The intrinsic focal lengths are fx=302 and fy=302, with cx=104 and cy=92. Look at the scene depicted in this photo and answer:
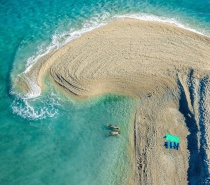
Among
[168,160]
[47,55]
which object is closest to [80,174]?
[168,160]

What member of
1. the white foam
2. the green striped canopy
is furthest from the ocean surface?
the green striped canopy

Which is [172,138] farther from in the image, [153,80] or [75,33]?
[75,33]

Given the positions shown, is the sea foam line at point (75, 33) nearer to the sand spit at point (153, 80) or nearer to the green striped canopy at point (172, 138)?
the sand spit at point (153, 80)

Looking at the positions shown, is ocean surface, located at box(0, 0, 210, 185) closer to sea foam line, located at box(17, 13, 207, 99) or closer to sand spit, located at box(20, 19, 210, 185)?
sea foam line, located at box(17, 13, 207, 99)

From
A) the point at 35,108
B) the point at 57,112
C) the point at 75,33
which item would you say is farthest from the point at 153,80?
the point at 35,108

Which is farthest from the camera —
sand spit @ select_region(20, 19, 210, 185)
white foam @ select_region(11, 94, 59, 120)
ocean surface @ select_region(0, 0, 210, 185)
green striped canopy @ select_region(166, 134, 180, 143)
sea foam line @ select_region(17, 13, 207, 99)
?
sea foam line @ select_region(17, 13, 207, 99)

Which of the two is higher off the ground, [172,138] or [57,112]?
[57,112]

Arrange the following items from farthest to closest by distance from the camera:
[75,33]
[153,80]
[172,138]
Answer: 1. [75,33]
2. [153,80]
3. [172,138]

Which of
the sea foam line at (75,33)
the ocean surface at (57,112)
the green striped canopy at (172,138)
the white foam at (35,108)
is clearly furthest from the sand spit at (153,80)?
the white foam at (35,108)
